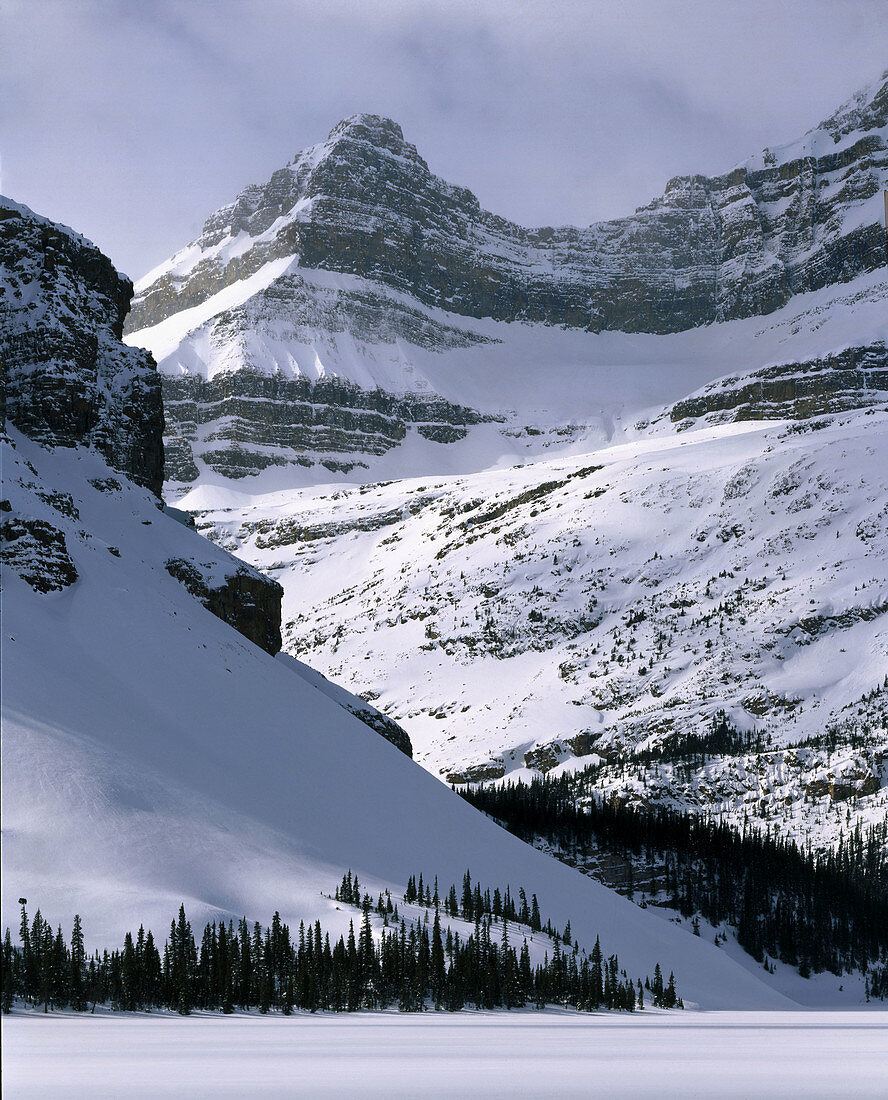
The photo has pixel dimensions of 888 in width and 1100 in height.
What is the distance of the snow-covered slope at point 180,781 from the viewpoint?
59.8 metres

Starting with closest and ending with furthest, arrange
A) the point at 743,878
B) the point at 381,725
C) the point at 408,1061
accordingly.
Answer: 1. the point at 408,1061
2. the point at 381,725
3. the point at 743,878

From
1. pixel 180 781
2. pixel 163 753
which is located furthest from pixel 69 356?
pixel 180 781

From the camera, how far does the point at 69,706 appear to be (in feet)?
222

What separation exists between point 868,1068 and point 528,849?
7141 cm

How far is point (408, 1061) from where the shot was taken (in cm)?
2566

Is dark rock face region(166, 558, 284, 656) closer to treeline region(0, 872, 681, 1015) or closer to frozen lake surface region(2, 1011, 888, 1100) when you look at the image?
treeline region(0, 872, 681, 1015)

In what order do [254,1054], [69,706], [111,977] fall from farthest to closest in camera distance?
1. [69,706]
2. [111,977]
3. [254,1054]

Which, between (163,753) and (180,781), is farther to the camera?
(163,753)

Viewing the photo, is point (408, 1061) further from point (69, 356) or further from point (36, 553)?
point (69, 356)

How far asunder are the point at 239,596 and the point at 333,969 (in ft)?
161

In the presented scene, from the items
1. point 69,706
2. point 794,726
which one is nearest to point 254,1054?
point 69,706

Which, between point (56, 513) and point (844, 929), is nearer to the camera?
point (56, 513)

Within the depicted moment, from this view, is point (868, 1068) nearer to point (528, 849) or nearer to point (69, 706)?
point (69, 706)

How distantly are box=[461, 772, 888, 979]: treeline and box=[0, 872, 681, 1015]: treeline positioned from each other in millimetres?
60686
